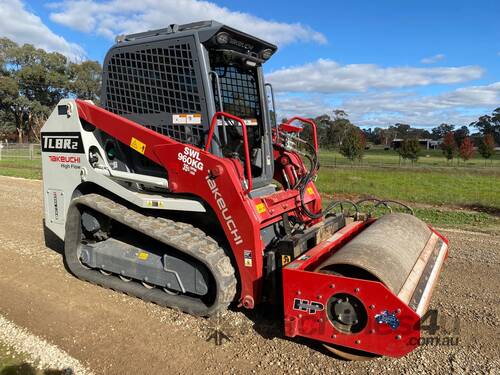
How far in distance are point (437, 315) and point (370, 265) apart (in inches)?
56.0


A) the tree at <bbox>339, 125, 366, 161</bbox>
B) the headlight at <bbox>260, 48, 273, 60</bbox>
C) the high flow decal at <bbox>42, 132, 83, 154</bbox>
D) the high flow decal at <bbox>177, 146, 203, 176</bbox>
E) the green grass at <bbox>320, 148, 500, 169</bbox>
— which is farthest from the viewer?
the green grass at <bbox>320, 148, 500, 169</bbox>

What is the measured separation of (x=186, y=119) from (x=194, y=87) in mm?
345

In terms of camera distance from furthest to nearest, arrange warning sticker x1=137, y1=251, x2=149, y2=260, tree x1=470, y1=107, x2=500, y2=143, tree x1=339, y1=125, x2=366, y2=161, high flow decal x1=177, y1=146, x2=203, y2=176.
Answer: tree x1=470, y1=107, x2=500, y2=143 → tree x1=339, y1=125, x2=366, y2=161 → warning sticker x1=137, y1=251, x2=149, y2=260 → high flow decal x1=177, y1=146, x2=203, y2=176

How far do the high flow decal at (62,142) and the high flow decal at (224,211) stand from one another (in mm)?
2033

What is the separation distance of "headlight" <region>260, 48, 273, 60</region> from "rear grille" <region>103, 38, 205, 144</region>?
3.24 ft

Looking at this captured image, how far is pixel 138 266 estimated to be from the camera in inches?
191

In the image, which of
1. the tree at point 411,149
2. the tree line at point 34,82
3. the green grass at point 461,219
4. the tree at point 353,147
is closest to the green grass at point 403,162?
the tree at point 411,149

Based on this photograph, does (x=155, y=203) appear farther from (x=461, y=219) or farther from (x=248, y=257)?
(x=461, y=219)

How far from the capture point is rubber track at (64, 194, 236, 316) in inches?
164

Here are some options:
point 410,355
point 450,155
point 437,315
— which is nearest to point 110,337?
point 410,355

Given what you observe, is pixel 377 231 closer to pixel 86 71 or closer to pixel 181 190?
pixel 181 190

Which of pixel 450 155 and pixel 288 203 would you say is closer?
pixel 288 203

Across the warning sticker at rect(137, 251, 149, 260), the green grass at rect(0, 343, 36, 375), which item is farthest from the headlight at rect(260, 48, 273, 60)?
the green grass at rect(0, 343, 36, 375)

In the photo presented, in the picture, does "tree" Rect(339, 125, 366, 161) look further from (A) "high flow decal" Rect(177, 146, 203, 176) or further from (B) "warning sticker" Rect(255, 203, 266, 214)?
(A) "high flow decal" Rect(177, 146, 203, 176)
